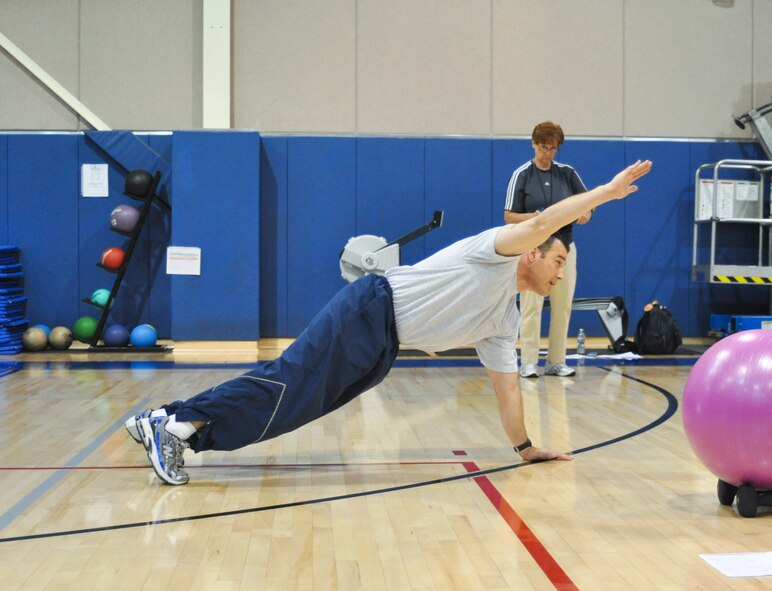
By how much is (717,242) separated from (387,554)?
734 centimetres

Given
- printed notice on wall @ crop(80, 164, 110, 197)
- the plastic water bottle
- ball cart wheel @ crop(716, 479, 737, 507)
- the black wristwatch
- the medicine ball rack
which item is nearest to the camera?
ball cart wheel @ crop(716, 479, 737, 507)

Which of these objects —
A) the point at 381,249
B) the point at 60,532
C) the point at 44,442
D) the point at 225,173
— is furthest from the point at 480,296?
the point at 225,173

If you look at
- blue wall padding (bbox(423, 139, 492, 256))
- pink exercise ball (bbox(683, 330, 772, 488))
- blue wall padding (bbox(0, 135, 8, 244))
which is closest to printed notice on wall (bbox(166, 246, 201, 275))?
blue wall padding (bbox(0, 135, 8, 244))

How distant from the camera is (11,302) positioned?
7965 mm

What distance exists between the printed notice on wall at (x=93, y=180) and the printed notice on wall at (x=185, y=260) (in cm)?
106

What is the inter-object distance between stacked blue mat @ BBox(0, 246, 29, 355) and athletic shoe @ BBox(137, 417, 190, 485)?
5257 mm

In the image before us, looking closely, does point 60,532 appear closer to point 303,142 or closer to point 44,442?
point 44,442

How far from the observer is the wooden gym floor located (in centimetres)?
234

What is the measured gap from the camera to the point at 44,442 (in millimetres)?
4039

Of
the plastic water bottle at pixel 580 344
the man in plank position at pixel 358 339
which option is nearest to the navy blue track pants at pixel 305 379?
the man in plank position at pixel 358 339

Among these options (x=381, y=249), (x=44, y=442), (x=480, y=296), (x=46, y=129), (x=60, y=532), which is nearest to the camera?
(x=60, y=532)

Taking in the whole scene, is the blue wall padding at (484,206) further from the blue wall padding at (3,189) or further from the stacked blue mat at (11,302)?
the blue wall padding at (3,189)

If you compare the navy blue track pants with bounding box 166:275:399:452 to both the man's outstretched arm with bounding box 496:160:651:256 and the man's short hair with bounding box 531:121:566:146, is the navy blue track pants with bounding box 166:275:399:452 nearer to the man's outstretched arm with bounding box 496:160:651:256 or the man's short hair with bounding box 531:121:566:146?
the man's outstretched arm with bounding box 496:160:651:256

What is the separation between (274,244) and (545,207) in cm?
333
